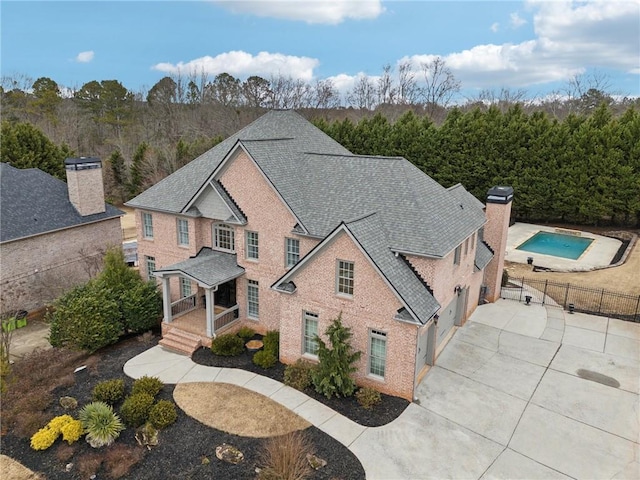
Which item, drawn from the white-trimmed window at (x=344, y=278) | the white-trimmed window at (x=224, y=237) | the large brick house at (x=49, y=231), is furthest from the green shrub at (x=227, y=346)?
the large brick house at (x=49, y=231)

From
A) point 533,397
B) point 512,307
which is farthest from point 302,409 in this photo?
point 512,307

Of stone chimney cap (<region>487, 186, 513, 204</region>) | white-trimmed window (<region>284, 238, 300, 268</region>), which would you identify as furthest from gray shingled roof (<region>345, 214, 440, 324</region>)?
stone chimney cap (<region>487, 186, 513, 204</region>)

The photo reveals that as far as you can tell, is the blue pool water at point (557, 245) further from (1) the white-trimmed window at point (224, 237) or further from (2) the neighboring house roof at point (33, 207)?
(2) the neighboring house roof at point (33, 207)

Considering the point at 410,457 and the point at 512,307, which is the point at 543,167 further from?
the point at 410,457

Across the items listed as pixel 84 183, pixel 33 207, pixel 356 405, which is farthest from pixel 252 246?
pixel 33 207

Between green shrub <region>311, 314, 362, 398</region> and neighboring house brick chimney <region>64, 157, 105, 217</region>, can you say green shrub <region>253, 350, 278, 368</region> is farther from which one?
neighboring house brick chimney <region>64, 157, 105, 217</region>

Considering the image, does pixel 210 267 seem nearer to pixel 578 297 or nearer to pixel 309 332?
pixel 309 332
